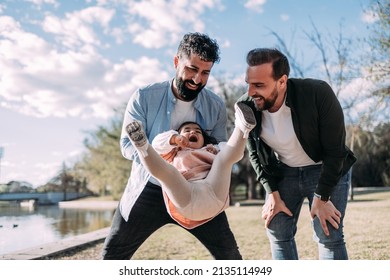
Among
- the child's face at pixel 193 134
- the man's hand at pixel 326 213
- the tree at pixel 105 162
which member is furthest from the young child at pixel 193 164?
the tree at pixel 105 162

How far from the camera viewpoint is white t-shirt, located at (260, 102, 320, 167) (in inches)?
66.6

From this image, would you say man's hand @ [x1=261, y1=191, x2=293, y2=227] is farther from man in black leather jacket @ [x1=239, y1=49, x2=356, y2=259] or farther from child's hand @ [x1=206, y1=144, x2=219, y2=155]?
child's hand @ [x1=206, y1=144, x2=219, y2=155]

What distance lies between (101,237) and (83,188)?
11130mm

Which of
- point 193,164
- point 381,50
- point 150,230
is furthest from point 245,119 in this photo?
point 381,50

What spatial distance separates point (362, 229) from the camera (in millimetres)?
3752

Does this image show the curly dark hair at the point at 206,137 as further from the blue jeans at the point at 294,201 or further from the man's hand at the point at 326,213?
the man's hand at the point at 326,213

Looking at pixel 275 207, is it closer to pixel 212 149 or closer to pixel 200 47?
pixel 212 149

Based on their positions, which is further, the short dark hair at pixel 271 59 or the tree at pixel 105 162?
the tree at pixel 105 162

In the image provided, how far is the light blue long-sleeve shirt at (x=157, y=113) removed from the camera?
5.75 ft

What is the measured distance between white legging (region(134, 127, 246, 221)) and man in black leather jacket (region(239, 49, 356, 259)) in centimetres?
23

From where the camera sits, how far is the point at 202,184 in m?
1.57

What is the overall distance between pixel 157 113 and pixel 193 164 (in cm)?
29

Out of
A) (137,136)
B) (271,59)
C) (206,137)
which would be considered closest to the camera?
(137,136)
